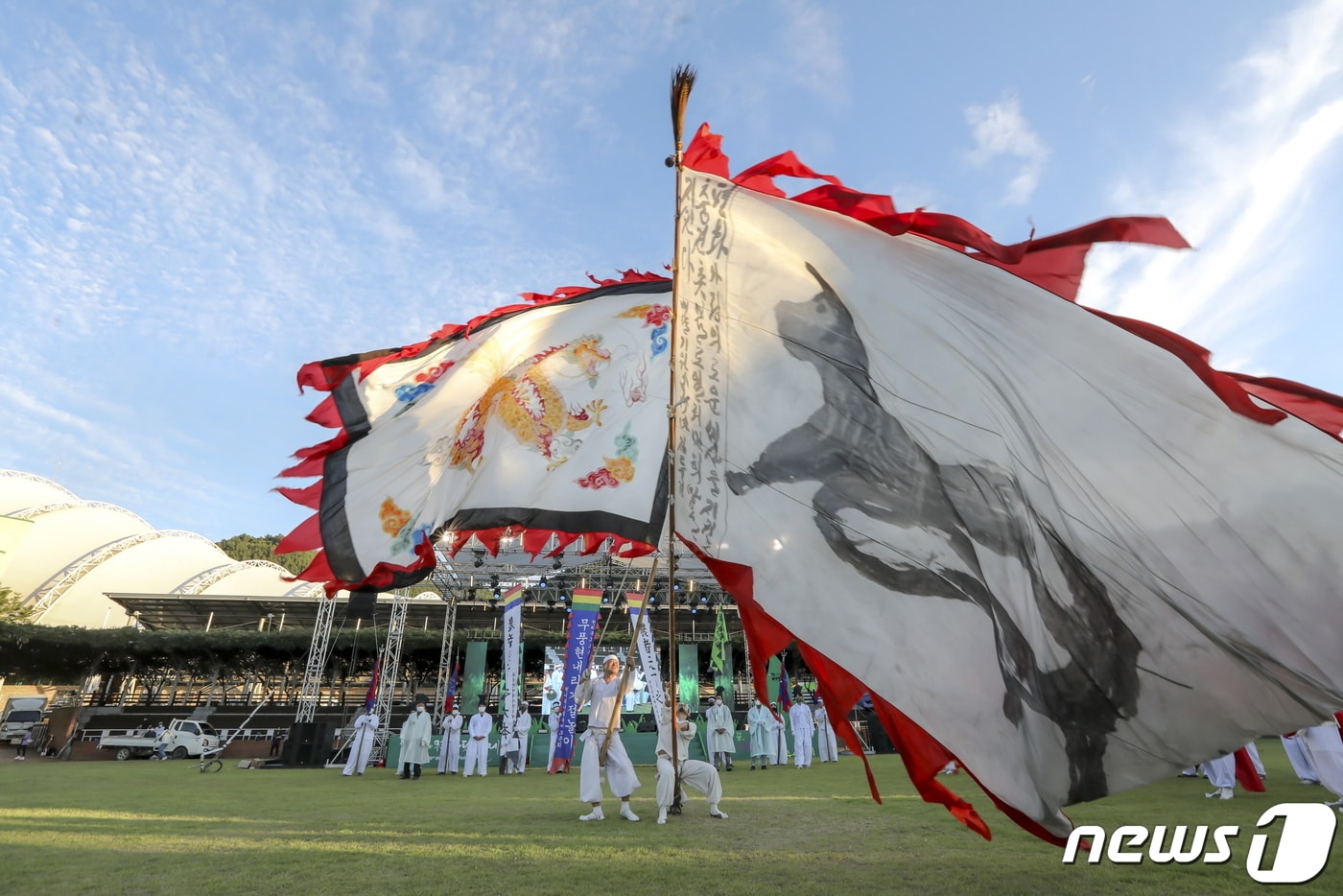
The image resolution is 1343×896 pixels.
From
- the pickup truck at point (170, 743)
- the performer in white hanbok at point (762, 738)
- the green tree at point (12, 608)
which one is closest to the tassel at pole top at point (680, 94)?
the performer in white hanbok at point (762, 738)

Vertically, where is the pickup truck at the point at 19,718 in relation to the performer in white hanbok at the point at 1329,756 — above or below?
above

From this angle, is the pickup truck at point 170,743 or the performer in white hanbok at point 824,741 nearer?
the performer in white hanbok at point 824,741

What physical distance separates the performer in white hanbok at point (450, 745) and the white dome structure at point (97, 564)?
86.6 feet

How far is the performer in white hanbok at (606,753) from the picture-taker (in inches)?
268

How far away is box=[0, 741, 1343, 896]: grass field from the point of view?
404cm

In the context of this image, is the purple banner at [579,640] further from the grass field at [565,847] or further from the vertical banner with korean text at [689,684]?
the grass field at [565,847]

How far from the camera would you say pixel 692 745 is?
17609mm

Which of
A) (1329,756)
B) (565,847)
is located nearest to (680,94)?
(565,847)

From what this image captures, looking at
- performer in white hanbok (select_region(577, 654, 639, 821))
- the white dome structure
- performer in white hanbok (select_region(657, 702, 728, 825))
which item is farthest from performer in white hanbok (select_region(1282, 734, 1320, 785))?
the white dome structure

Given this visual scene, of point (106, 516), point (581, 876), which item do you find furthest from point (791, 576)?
point (106, 516)

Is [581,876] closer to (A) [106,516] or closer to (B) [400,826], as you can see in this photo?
(B) [400,826]

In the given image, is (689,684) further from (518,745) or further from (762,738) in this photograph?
(518,745)

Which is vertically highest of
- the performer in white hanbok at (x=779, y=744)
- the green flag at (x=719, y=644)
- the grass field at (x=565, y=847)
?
the green flag at (x=719, y=644)

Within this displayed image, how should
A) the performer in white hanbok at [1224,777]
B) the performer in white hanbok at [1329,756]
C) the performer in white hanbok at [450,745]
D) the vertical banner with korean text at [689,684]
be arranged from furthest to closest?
the vertical banner with korean text at [689,684] < the performer in white hanbok at [450,745] < the performer in white hanbok at [1224,777] < the performer in white hanbok at [1329,756]
